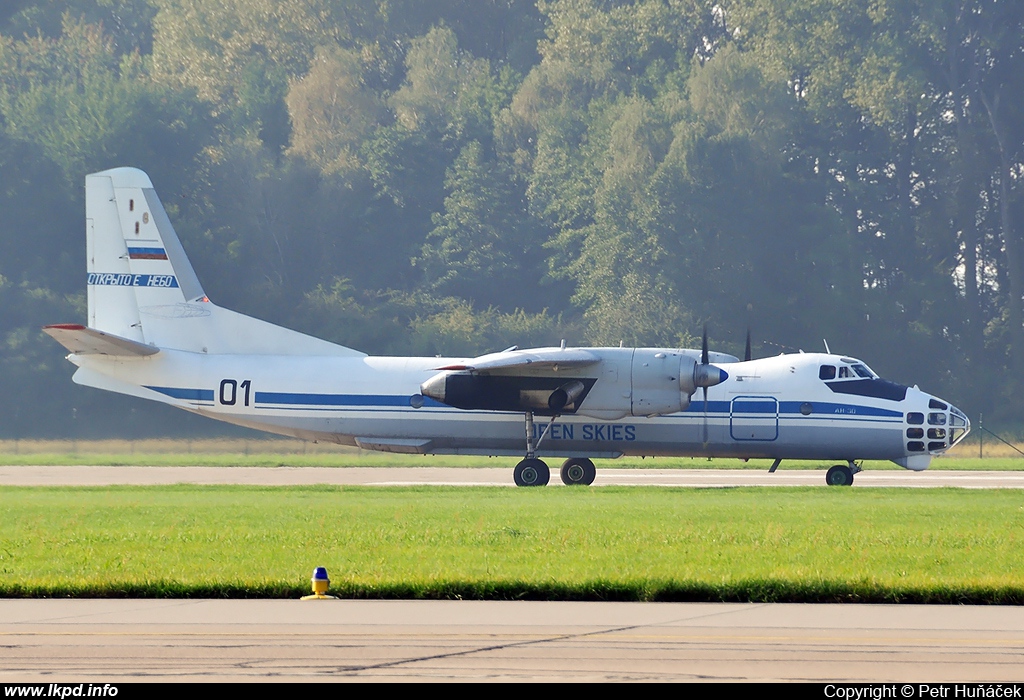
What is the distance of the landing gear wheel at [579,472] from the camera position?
3109 cm

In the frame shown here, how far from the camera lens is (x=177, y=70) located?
257 ft

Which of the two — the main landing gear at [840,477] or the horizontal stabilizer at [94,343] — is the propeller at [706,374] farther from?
the horizontal stabilizer at [94,343]

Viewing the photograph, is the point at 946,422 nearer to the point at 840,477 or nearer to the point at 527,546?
the point at 840,477

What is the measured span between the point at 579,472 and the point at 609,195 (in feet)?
115

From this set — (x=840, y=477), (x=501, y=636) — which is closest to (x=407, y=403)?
(x=840, y=477)

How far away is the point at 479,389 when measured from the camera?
98.7ft

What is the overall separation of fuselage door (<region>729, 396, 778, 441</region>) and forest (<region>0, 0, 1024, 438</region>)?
94.5 feet

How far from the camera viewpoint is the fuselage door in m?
30.0

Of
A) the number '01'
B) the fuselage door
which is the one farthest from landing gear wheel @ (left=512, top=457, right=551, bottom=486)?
the number '01'

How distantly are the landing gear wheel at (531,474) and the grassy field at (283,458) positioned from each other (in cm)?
796

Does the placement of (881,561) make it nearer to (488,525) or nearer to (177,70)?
(488,525)

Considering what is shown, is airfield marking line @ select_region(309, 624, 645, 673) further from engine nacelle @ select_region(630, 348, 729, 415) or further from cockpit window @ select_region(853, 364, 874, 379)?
cockpit window @ select_region(853, 364, 874, 379)

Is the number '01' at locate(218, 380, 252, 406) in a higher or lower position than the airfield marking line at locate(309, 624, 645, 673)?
higher
